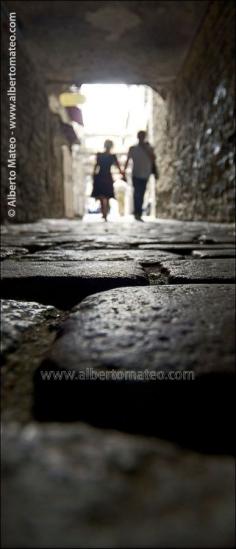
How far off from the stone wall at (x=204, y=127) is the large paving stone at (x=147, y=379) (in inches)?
177

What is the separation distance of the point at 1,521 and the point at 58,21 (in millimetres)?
6634

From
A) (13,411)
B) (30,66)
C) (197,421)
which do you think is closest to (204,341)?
(197,421)

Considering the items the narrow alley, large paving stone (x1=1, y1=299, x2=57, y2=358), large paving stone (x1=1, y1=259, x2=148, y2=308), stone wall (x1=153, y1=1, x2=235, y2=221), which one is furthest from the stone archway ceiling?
large paving stone (x1=1, y1=299, x2=57, y2=358)

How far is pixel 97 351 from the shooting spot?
1.66 ft

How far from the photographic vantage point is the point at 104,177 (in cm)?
693

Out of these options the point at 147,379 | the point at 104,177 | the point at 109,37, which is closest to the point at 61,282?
the point at 147,379

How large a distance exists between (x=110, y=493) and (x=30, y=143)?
7394 millimetres

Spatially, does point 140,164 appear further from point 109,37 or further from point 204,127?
point 109,37

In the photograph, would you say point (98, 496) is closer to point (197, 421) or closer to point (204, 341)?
point (197, 421)

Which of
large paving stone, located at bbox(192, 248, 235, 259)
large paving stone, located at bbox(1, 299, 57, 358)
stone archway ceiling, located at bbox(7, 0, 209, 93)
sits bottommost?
large paving stone, located at bbox(1, 299, 57, 358)

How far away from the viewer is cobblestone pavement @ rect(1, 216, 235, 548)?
10.0 inches

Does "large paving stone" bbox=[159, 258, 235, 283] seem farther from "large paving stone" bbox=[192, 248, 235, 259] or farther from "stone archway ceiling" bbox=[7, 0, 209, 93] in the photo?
"stone archway ceiling" bbox=[7, 0, 209, 93]

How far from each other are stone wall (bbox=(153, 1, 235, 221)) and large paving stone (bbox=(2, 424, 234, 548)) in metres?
4.74

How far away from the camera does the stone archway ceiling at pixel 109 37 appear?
17.1ft
